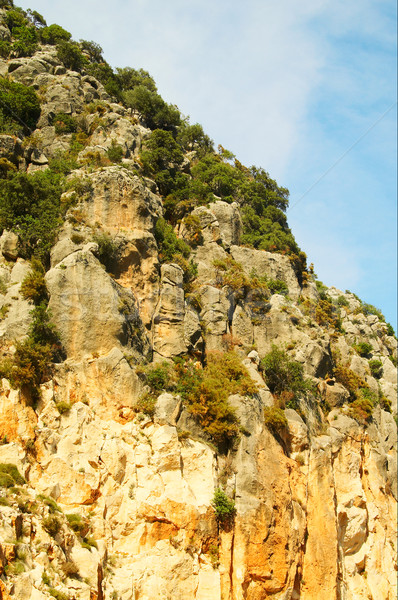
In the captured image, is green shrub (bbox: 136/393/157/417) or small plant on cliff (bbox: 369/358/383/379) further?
small plant on cliff (bbox: 369/358/383/379)

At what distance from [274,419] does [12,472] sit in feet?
37.9

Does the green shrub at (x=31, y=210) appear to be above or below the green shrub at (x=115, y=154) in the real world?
below

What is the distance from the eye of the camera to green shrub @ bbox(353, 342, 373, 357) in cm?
4279

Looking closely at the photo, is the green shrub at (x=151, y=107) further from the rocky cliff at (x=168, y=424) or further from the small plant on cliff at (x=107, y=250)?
the small plant on cliff at (x=107, y=250)

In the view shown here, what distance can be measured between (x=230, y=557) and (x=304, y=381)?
10.8 meters

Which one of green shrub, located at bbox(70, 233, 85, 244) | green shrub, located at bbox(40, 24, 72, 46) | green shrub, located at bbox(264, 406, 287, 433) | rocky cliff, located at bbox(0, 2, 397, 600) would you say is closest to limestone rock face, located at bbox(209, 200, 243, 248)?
rocky cliff, located at bbox(0, 2, 397, 600)

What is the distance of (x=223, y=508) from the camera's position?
20516 mm

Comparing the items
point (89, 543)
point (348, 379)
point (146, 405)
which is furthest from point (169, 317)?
point (348, 379)

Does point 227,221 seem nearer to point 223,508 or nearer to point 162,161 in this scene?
point 162,161

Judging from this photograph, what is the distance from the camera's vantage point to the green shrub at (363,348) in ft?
140

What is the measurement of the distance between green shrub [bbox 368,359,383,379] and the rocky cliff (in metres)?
5.84

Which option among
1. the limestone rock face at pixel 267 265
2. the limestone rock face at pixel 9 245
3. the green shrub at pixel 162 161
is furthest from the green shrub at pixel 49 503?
the green shrub at pixel 162 161

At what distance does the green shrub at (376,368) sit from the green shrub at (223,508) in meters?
23.5

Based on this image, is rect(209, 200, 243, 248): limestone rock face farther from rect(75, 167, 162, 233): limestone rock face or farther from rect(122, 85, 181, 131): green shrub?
rect(122, 85, 181, 131): green shrub
